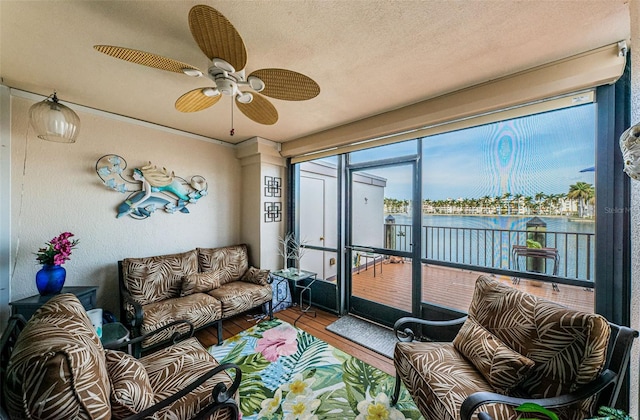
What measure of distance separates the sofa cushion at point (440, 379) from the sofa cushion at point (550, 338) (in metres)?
0.26

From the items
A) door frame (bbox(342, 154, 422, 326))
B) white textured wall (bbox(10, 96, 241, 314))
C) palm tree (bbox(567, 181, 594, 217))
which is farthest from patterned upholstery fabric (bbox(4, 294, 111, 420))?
palm tree (bbox(567, 181, 594, 217))

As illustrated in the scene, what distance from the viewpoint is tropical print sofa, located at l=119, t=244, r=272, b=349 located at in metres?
2.31

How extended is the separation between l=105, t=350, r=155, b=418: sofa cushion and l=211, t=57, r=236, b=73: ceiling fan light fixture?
1.68m

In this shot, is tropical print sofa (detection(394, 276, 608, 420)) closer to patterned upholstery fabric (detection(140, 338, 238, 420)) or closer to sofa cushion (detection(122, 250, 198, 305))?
patterned upholstery fabric (detection(140, 338, 238, 420))

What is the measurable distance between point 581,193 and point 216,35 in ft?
8.93

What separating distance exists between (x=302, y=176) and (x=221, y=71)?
2494mm

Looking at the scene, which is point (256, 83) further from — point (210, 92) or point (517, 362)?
point (517, 362)

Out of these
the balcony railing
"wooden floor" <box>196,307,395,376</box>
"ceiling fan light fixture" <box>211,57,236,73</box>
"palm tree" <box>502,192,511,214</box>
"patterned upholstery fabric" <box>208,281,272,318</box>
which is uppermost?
"ceiling fan light fixture" <box>211,57,236,73</box>

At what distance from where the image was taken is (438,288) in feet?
8.44

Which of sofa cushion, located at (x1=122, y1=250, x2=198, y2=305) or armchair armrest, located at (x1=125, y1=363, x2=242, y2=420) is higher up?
sofa cushion, located at (x1=122, y1=250, x2=198, y2=305)

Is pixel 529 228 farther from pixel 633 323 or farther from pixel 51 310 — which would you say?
pixel 51 310

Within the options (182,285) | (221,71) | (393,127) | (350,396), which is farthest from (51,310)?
(393,127)

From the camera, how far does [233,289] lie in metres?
2.96

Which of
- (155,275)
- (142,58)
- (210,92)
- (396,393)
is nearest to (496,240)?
(396,393)
